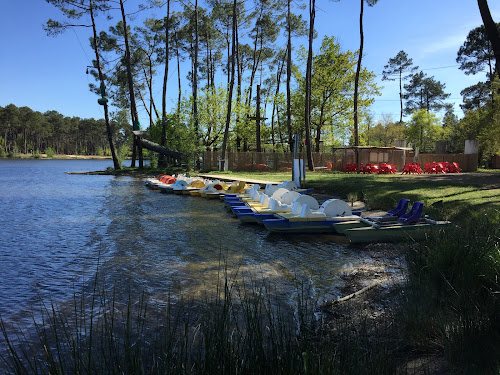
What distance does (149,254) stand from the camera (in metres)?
7.69

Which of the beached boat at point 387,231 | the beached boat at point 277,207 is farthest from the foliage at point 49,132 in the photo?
the beached boat at point 387,231

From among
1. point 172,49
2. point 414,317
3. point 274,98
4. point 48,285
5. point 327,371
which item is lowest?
point 48,285

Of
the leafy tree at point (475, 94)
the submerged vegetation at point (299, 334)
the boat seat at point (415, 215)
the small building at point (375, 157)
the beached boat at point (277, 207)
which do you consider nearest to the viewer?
the submerged vegetation at point (299, 334)

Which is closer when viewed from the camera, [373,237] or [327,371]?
[327,371]

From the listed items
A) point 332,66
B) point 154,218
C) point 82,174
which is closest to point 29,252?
point 154,218

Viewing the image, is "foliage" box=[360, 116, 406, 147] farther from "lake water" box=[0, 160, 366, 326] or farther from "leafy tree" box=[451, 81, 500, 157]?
"lake water" box=[0, 160, 366, 326]

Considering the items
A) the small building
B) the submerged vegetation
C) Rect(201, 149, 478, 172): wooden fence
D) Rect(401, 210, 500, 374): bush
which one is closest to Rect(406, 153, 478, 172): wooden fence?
Rect(201, 149, 478, 172): wooden fence

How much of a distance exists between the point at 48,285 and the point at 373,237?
612 centimetres

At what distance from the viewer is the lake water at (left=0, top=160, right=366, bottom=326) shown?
5680 mm

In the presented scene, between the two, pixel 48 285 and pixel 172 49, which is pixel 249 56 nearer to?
pixel 172 49

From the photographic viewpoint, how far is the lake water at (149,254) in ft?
18.6

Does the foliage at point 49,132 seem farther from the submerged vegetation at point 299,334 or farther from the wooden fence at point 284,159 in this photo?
the submerged vegetation at point 299,334

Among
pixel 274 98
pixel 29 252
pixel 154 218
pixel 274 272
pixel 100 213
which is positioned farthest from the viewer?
pixel 274 98

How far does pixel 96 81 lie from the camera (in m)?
40.8
